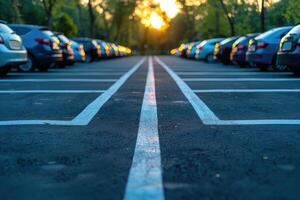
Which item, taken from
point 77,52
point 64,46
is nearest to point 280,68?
point 64,46

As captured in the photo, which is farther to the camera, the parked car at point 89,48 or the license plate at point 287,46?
the parked car at point 89,48

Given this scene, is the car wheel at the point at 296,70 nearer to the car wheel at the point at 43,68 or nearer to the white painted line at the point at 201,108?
the white painted line at the point at 201,108

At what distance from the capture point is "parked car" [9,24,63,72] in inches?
651

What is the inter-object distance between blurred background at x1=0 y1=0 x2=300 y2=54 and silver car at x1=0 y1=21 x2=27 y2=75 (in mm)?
19165

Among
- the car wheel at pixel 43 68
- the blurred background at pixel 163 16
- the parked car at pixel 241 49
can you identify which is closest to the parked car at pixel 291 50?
the parked car at pixel 241 49

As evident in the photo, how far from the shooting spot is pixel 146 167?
12.3 feet

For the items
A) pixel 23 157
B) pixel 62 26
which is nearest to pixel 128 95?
pixel 23 157

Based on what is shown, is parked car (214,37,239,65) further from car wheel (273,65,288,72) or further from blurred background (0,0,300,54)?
blurred background (0,0,300,54)

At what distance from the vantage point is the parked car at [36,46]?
16.5 meters

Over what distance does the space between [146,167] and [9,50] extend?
10.3m

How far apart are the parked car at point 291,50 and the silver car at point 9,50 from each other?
697 centimetres

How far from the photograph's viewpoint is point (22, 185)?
3.35 m

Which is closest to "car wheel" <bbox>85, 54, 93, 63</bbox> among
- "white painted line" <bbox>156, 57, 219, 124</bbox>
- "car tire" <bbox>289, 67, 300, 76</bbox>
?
"car tire" <bbox>289, 67, 300, 76</bbox>

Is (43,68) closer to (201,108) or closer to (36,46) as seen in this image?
(36,46)
